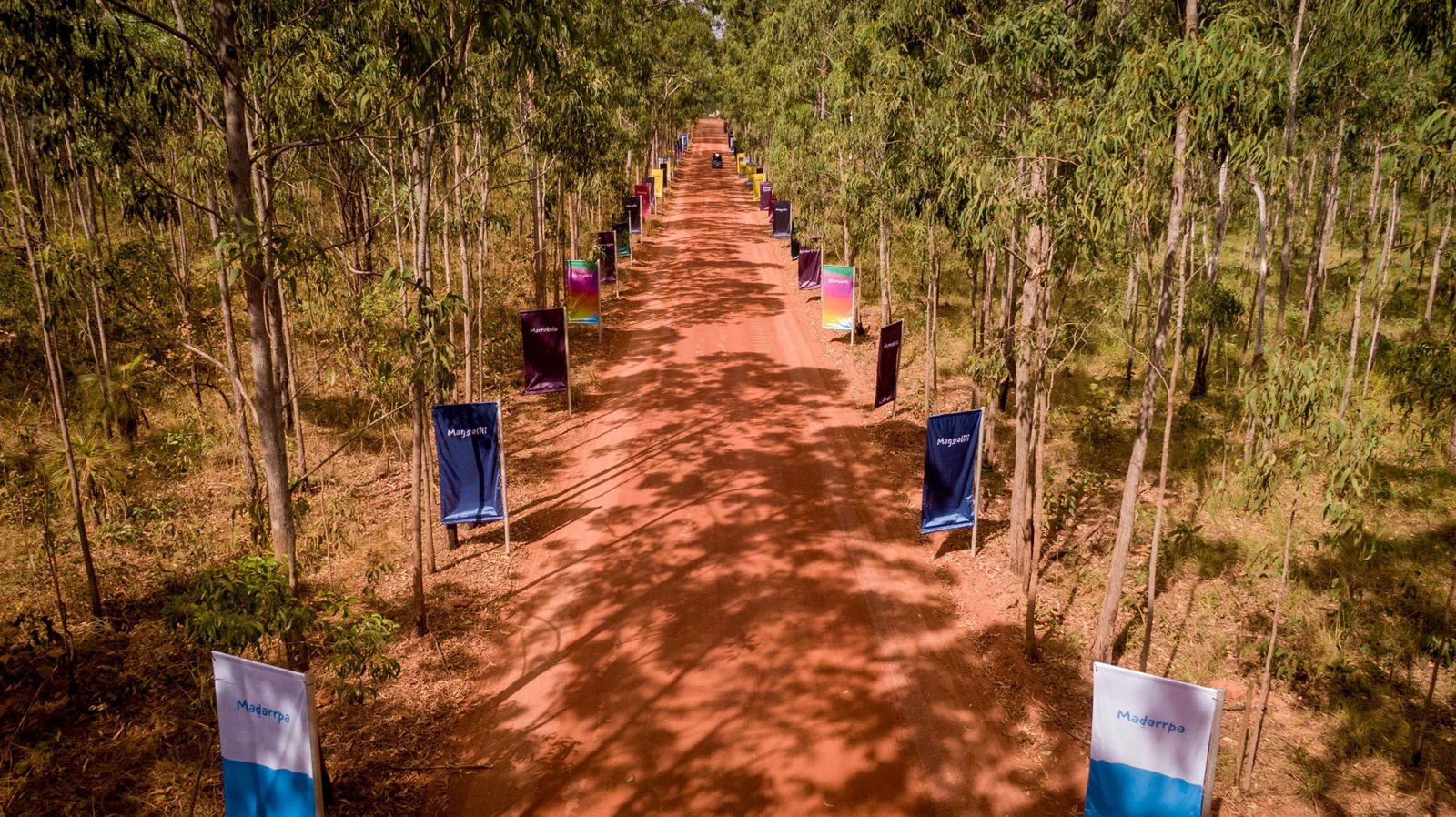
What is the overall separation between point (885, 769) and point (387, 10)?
31.2 feet

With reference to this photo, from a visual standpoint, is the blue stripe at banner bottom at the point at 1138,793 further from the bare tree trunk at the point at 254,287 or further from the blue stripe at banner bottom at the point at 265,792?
the bare tree trunk at the point at 254,287

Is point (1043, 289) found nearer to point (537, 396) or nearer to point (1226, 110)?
point (1226, 110)

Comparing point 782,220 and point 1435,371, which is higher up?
point 782,220

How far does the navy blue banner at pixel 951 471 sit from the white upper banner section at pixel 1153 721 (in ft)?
18.8

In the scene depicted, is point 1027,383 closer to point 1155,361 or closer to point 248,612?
point 1155,361

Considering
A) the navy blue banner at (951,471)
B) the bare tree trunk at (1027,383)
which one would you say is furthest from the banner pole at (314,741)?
the navy blue banner at (951,471)

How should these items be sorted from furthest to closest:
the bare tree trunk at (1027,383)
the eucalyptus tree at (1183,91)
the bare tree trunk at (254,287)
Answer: the bare tree trunk at (1027,383)
the eucalyptus tree at (1183,91)
the bare tree trunk at (254,287)

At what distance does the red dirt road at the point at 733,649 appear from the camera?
325 inches

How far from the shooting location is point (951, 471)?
40.3 ft

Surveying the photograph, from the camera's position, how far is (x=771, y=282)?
31344mm

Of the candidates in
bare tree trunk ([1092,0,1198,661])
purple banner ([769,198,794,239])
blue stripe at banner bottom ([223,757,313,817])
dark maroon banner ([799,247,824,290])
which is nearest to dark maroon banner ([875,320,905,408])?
bare tree trunk ([1092,0,1198,661])

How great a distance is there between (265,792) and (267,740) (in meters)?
0.44

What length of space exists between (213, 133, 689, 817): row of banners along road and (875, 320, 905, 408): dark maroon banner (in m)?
6.34

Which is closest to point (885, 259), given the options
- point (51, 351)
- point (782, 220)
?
point (782, 220)
